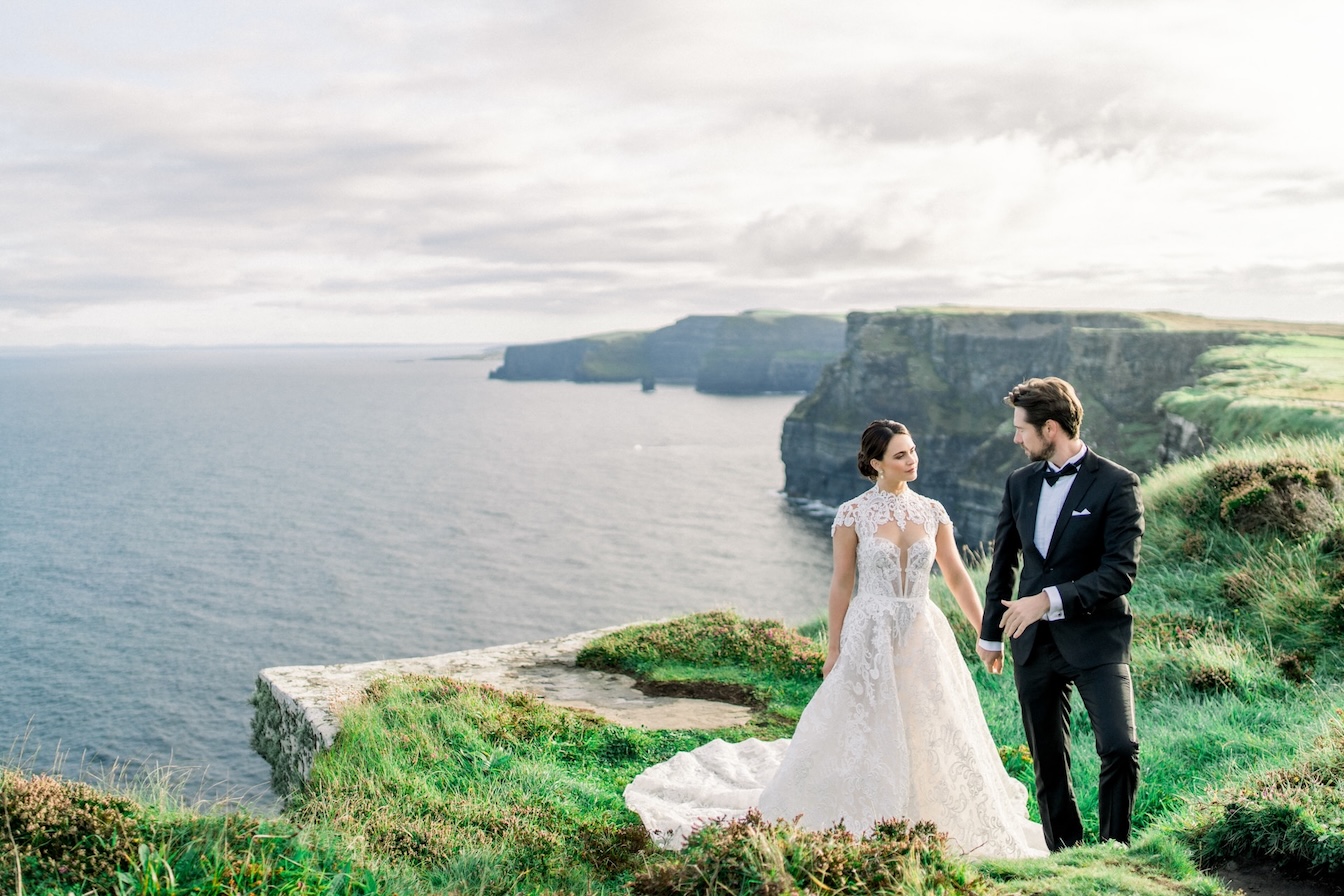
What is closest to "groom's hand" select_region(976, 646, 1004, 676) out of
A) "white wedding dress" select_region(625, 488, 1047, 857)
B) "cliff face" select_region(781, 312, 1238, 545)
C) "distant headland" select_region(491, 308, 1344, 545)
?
"white wedding dress" select_region(625, 488, 1047, 857)

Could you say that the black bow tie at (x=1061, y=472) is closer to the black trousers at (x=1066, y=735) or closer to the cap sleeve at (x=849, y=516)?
the black trousers at (x=1066, y=735)

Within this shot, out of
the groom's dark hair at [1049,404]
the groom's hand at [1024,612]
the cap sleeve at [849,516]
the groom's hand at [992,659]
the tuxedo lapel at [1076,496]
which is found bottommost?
the groom's hand at [992,659]

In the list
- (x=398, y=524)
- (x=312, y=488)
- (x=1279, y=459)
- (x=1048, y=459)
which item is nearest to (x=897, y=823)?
(x=1048, y=459)

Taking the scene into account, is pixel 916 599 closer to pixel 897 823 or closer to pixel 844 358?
pixel 897 823

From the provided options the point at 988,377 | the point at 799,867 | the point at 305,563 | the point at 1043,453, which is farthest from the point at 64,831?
the point at 988,377

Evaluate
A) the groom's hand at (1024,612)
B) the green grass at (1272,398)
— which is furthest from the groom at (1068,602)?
the green grass at (1272,398)

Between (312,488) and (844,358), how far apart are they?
72.2m

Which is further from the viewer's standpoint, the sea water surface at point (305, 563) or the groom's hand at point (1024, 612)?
the sea water surface at point (305, 563)

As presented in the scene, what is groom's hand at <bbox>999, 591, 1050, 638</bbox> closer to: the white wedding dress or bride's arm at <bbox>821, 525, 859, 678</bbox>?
the white wedding dress

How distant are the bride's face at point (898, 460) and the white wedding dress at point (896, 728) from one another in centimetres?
22

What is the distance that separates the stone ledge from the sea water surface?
2.71m

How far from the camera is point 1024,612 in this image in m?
6.08

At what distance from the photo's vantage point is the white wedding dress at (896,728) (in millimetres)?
6852

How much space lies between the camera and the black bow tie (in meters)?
6.21
